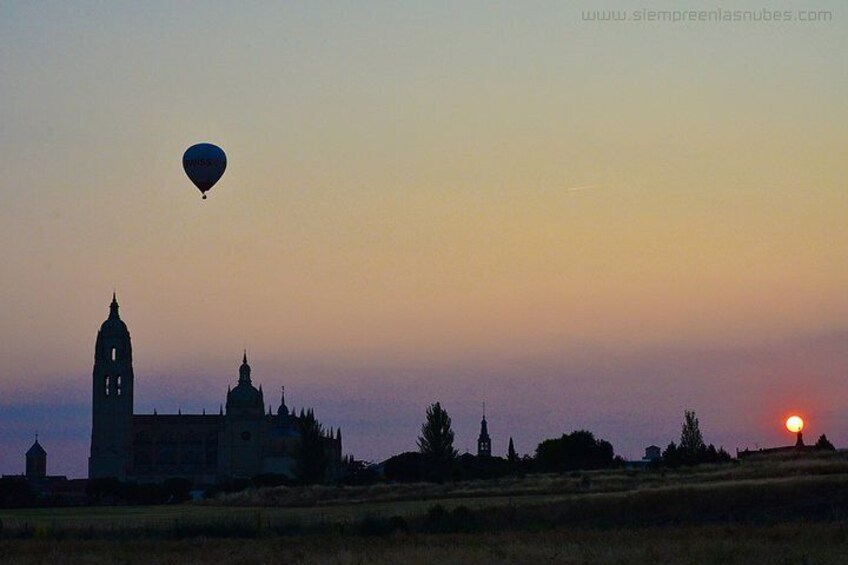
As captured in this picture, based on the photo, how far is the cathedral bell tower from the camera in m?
189

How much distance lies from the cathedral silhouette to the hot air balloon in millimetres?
119803

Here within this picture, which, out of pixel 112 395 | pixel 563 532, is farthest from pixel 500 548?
pixel 112 395

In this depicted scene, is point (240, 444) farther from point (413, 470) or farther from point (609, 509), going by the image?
point (609, 509)

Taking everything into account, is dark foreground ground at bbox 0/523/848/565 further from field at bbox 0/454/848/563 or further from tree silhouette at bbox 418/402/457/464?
tree silhouette at bbox 418/402/457/464

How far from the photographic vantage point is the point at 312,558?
34.7 m

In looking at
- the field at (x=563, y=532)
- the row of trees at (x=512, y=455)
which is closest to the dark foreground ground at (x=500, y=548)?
the field at (x=563, y=532)

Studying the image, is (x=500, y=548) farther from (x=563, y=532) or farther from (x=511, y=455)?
(x=511, y=455)

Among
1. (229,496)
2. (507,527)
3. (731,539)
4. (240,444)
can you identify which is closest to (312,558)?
(731,539)

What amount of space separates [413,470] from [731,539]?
9070 centimetres

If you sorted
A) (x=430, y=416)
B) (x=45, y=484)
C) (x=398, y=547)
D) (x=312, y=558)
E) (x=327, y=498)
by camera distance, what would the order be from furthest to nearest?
1. (x=45, y=484)
2. (x=430, y=416)
3. (x=327, y=498)
4. (x=398, y=547)
5. (x=312, y=558)

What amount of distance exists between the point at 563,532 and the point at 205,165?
3171 cm

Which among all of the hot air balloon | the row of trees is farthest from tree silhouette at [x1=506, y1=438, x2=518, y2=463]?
the hot air balloon

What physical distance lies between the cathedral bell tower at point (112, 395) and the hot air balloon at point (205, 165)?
124302 mm

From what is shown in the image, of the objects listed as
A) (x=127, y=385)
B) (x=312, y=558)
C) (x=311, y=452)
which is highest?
(x=127, y=385)
